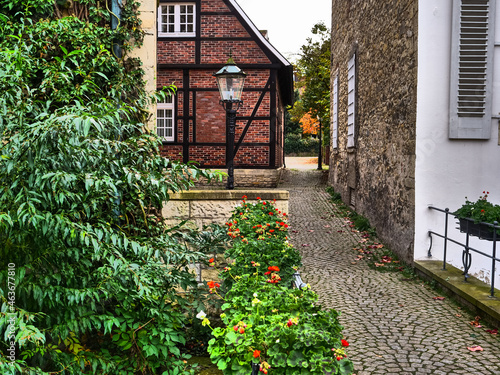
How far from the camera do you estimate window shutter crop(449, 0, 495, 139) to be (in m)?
6.80

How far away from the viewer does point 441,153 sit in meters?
7.01

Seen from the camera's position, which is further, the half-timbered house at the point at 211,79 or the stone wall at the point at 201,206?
the half-timbered house at the point at 211,79

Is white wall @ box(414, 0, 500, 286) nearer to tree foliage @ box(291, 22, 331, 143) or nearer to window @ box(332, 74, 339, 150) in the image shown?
window @ box(332, 74, 339, 150)

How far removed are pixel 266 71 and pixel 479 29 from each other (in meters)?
9.85

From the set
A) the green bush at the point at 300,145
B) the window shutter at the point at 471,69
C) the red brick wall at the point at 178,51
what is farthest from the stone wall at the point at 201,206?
the green bush at the point at 300,145

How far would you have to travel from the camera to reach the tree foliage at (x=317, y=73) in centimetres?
2305

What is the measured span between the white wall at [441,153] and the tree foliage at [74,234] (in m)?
4.37

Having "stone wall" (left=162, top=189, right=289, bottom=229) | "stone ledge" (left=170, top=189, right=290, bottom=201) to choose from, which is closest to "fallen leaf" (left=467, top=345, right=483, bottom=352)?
"stone ledge" (left=170, top=189, right=290, bottom=201)

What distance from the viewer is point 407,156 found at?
745cm

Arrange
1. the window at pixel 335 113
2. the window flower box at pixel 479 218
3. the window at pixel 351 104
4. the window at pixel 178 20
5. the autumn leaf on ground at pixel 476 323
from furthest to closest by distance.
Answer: the window at pixel 178 20 < the window at pixel 335 113 < the window at pixel 351 104 < the window flower box at pixel 479 218 < the autumn leaf on ground at pixel 476 323

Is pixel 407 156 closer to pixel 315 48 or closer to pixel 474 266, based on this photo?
pixel 474 266

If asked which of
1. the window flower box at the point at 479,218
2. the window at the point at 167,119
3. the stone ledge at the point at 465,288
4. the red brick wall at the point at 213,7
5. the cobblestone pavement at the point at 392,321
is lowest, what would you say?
the cobblestone pavement at the point at 392,321

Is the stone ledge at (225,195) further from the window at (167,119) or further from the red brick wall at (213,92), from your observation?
the window at (167,119)

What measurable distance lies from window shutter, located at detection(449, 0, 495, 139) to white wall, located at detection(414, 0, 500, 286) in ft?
0.38
